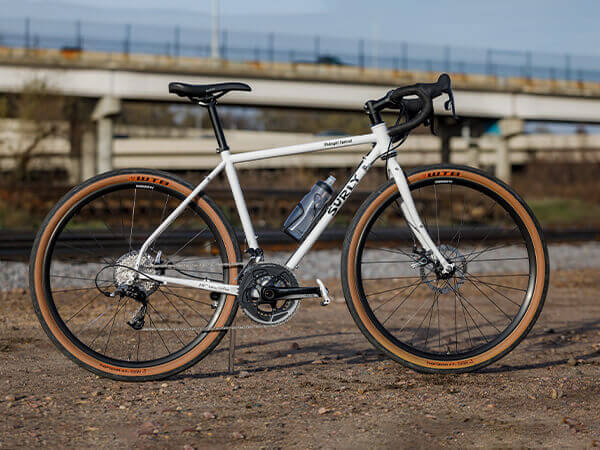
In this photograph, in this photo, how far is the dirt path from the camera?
9.59ft

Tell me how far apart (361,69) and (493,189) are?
30.9 m

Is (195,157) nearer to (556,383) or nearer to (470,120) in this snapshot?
(470,120)

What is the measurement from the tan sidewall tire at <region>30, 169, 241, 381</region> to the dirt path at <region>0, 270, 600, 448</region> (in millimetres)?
93

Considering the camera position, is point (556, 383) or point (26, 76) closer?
point (556, 383)

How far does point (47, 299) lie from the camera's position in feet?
12.0

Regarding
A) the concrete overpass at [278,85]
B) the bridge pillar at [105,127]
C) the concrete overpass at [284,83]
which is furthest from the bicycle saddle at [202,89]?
the bridge pillar at [105,127]

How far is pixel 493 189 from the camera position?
391 centimetres

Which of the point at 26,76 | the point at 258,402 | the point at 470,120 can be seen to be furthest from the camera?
the point at 470,120

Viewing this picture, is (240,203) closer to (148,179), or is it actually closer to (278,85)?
(148,179)

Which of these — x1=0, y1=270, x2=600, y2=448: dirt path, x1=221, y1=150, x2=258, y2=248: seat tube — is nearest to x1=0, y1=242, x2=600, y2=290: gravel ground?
x1=0, y1=270, x2=600, y2=448: dirt path

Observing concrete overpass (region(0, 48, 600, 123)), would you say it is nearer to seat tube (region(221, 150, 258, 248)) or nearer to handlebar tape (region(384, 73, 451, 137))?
handlebar tape (region(384, 73, 451, 137))

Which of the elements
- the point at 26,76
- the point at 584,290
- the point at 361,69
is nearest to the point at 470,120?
the point at 361,69

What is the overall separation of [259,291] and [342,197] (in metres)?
0.72

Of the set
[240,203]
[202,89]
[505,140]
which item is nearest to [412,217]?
[240,203]
